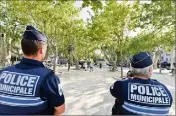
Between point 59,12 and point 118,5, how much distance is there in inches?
148

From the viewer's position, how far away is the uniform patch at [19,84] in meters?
1.97

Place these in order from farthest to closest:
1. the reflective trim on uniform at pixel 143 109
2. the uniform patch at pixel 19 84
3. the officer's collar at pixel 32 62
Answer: the reflective trim on uniform at pixel 143 109, the officer's collar at pixel 32 62, the uniform patch at pixel 19 84

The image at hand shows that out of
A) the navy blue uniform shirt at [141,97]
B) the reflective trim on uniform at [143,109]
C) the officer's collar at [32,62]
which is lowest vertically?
the reflective trim on uniform at [143,109]

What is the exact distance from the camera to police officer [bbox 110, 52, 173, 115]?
2246 millimetres

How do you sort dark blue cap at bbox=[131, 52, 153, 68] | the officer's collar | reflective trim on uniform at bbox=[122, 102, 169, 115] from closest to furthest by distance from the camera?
the officer's collar → reflective trim on uniform at bbox=[122, 102, 169, 115] → dark blue cap at bbox=[131, 52, 153, 68]

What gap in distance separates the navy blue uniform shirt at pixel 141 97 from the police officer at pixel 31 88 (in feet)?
1.78

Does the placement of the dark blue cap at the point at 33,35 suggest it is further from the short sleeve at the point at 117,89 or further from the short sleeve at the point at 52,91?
the short sleeve at the point at 117,89

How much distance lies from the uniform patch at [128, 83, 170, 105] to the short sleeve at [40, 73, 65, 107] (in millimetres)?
619

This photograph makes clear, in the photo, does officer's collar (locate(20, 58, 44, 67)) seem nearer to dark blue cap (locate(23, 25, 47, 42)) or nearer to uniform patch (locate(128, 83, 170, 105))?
dark blue cap (locate(23, 25, 47, 42))

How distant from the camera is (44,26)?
18.4 meters

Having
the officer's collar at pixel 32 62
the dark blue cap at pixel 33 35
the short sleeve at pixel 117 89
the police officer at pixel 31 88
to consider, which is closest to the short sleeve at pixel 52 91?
the police officer at pixel 31 88

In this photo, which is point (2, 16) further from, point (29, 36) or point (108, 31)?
point (29, 36)

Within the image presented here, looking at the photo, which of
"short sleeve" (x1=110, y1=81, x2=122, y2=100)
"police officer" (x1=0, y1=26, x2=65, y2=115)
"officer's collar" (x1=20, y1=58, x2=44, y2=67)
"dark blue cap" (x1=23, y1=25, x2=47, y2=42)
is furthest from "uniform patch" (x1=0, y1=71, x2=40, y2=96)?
"short sleeve" (x1=110, y1=81, x2=122, y2=100)

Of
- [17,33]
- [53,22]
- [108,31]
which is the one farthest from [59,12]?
[17,33]
